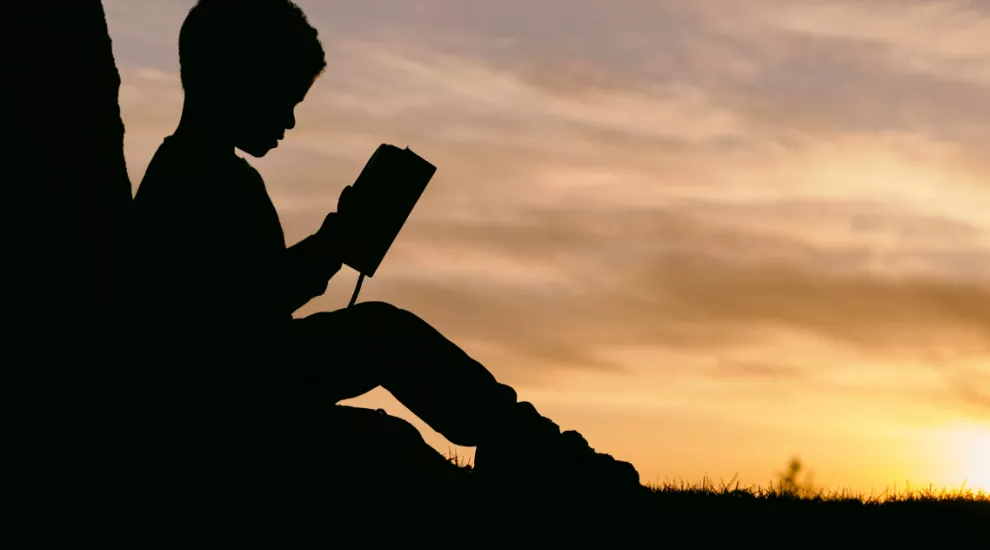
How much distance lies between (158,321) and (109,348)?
23cm

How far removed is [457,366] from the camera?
5.12 m

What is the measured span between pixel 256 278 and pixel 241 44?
1123mm

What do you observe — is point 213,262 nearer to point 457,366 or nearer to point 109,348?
point 109,348

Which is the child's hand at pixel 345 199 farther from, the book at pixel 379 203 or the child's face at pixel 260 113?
the child's face at pixel 260 113

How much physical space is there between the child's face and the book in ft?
1.64

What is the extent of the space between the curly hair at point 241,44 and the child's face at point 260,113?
2.6 inches

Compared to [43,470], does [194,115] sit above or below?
above

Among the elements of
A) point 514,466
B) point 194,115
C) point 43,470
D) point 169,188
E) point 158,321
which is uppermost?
point 194,115

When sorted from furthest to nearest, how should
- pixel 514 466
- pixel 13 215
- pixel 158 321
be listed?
pixel 514 466 → pixel 158 321 → pixel 13 215

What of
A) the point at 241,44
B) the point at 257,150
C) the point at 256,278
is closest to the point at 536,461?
the point at 256,278

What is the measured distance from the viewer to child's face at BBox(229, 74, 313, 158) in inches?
204

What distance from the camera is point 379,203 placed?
16.5 ft

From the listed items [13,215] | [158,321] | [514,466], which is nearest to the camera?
[13,215]

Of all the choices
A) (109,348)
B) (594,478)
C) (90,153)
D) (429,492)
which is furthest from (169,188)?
(594,478)
